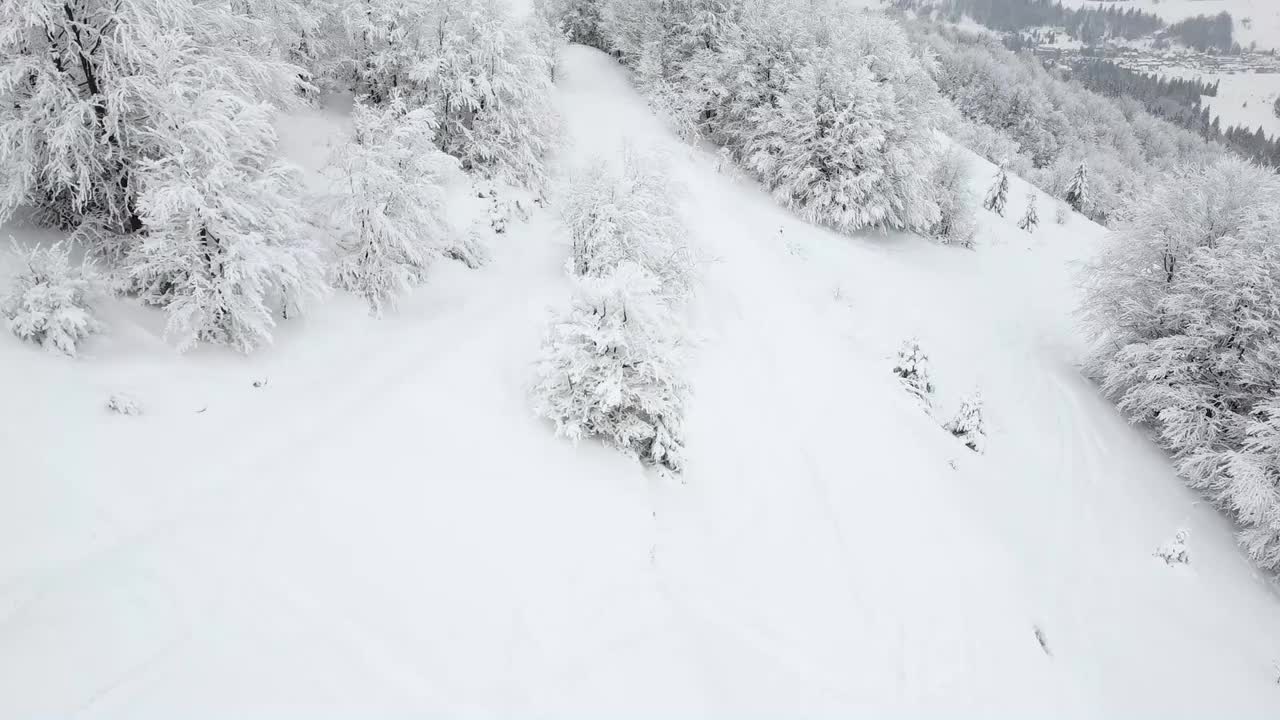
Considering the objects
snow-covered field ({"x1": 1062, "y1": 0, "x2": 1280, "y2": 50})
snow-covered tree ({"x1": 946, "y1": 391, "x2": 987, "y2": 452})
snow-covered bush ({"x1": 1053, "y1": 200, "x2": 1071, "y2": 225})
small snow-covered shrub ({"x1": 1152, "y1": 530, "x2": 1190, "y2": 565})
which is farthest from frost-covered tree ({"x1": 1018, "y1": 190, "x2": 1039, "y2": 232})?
snow-covered field ({"x1": 1062, "y1": 0, "x2": 1280, "y2": 50})

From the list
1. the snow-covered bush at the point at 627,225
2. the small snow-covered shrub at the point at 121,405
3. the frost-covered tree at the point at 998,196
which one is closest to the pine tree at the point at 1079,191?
the frost-covered tree at the point at 998,196

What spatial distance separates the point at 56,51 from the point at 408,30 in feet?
27.8

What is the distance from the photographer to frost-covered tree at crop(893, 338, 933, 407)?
1379 centimetres

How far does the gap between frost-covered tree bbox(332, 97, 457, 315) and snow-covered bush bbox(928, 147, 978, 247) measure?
1877cm

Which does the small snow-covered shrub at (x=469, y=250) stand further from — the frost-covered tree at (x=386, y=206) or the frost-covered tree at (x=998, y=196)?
the frost-covered tree at (x=998, y=196)

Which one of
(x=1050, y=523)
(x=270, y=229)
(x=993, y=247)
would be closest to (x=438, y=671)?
(x=270, y=229)

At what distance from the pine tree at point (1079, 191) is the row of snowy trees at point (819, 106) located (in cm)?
2690

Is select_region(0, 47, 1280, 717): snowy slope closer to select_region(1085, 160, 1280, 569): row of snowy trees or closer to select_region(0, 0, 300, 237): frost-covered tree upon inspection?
select_region(1085, 160, 1280, 569): row of snowy trees

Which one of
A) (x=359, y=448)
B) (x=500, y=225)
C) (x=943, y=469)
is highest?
(x=500, y=225)

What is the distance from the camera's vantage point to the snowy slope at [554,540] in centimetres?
513

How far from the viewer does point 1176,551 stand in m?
12.0

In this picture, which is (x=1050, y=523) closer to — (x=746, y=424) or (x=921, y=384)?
(x=921, y=384)

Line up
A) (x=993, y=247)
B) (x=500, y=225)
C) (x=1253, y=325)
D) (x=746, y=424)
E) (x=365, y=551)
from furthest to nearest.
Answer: (x=993, y=247) < (x=500, y=225) < (x=1253, y=325) < (x=746, y=424) < (x=365, y=551)

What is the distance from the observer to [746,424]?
432 inches
